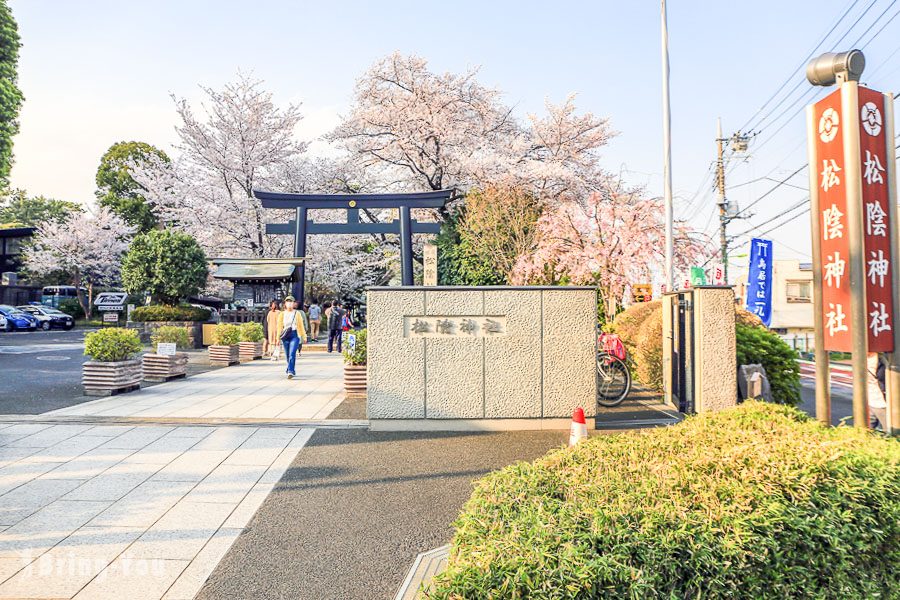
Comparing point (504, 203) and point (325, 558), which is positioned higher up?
point (504, 203)

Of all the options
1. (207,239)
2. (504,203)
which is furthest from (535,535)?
(207,239)

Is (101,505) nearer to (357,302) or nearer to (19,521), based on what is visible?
(19,521)

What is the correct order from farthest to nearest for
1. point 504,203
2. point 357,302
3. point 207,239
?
point 357,302 < point 207,239 < point 504,203

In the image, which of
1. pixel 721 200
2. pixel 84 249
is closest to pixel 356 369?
pixel 721 200

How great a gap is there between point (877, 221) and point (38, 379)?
13566 mm

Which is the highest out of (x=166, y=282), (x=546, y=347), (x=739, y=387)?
(x=166, y=282)

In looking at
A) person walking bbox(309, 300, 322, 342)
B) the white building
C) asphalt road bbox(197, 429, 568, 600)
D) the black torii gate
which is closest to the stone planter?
the black torii gate

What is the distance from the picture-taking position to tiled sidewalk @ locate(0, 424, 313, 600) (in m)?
3.06

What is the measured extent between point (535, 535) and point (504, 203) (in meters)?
17.3

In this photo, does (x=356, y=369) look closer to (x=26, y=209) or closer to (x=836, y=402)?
(x=836, y=402)

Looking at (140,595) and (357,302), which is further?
(357,302)

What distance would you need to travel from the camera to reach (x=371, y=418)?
6.56 m

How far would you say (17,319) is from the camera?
28141 mm

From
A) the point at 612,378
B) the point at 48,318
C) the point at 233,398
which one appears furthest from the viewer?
the point at 48,318
